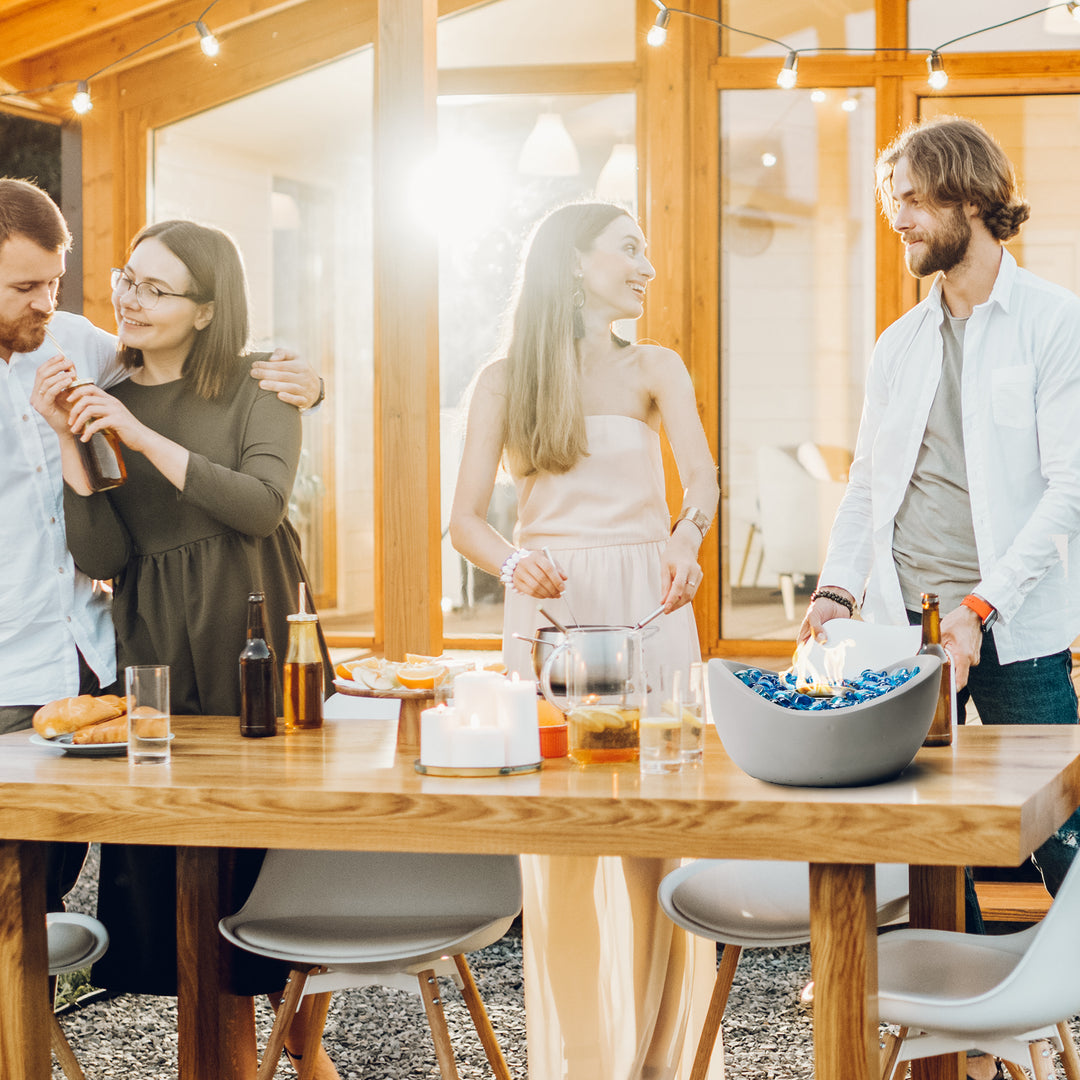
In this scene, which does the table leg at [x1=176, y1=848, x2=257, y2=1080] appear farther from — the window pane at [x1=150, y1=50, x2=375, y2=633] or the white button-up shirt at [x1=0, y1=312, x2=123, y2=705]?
the window pane at [x1=150, y1=50, x2=375, y2=633]

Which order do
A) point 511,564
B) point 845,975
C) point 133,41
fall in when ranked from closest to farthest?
A: point 845,975, point 511,564, point 133,41

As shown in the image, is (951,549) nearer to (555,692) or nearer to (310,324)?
(555,692)

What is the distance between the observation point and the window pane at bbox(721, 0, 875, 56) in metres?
5.37

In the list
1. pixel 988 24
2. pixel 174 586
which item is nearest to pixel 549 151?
pixel 988 24

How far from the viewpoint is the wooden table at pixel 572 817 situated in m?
1.34

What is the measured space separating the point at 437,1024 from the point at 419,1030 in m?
1.15

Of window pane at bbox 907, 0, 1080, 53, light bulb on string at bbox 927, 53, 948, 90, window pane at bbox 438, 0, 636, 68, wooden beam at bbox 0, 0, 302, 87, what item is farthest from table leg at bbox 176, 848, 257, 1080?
window pane at bbox 907, 0, 1080, 53

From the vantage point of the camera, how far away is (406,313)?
2668 mm

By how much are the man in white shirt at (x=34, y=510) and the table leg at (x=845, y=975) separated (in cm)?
127

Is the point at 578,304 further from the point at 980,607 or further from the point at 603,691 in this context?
the point at 603,691

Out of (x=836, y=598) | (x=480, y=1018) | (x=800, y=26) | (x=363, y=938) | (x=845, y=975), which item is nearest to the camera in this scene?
(x=845, y=975)

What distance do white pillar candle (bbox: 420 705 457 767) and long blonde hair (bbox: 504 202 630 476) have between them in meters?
0.91

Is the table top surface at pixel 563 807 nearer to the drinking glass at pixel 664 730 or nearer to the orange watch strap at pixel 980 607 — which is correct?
the drinking glass at pixel 664 730

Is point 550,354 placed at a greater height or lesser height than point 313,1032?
greater
